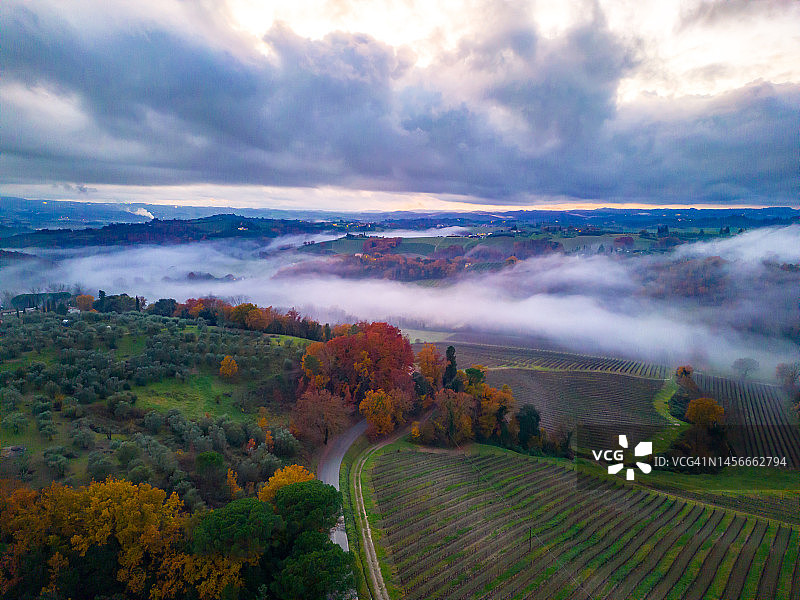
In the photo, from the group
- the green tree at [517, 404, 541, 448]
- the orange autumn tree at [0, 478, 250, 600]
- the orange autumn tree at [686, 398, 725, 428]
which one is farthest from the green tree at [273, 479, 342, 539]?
the orange autumn tree at [686, 398, 725, 428]

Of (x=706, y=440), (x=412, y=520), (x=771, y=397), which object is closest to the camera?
(x=412, y=520)

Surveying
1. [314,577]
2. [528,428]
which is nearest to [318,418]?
[314,577]

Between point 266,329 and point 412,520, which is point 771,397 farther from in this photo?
point 266,329

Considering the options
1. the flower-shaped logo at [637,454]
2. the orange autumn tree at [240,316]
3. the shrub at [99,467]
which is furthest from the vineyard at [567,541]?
the orange autumn tree at [240,316]

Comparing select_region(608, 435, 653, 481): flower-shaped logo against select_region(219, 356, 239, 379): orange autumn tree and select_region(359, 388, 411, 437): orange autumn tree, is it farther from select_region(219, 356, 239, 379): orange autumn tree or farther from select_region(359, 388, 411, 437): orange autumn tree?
select_region(219, 356, 239, 379): orange autumn tree

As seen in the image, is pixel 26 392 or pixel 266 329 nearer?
pixel 26 392

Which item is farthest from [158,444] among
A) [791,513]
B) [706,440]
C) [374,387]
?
[706,440]
